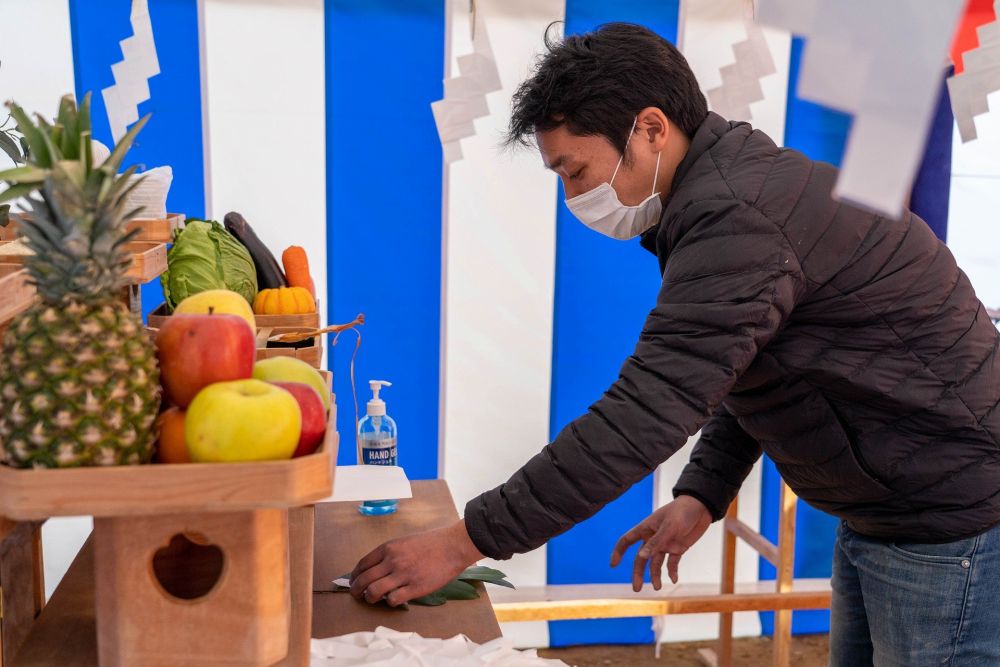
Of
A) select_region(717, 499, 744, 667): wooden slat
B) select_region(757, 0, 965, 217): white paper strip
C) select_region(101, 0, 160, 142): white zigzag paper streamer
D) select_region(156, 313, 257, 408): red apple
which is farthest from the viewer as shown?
select_region(717, 499, 744, 667): wooden slat

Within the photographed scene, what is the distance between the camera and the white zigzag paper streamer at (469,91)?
9.70 feet

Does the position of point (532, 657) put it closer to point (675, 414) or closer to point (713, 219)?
point (675, 414)

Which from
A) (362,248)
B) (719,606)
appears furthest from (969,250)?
(362,248)

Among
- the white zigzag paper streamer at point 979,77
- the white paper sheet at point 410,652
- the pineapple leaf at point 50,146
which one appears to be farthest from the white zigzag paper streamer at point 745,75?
the pineapple leaf at point 50,146

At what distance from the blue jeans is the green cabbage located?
1475 millimetres

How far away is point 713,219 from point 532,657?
0.77m

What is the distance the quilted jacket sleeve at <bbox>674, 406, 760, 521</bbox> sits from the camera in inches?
84.1

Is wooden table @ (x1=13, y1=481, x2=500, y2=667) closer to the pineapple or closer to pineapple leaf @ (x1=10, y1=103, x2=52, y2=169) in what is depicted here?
the pineapple

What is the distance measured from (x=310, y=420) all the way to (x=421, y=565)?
69cm

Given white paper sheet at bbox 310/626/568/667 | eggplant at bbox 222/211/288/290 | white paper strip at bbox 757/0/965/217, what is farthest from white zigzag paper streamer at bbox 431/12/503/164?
white paper strip at bbox 757/0/965/217

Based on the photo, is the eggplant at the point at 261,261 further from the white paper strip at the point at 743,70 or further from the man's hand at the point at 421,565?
the white paper strip at the point at 743,70

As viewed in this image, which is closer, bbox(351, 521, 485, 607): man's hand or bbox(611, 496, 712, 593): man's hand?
bbox(351, 521, 485, 607): man's hand

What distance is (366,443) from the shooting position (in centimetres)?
233

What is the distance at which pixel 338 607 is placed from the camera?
1599mm
